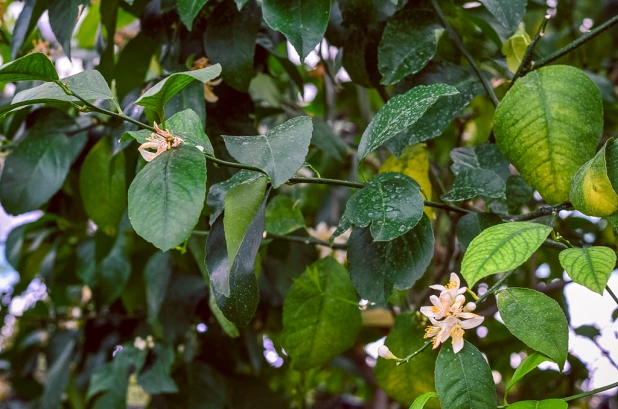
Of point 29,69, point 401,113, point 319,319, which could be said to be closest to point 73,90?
point 29,69

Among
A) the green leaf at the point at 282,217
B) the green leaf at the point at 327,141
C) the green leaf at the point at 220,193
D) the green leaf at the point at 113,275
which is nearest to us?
the green leaf at the point at 220,193

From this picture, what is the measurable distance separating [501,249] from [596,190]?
7cm

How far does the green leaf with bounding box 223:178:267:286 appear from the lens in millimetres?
391

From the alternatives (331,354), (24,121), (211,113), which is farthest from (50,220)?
(331,354)

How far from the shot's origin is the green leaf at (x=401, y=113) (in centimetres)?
43

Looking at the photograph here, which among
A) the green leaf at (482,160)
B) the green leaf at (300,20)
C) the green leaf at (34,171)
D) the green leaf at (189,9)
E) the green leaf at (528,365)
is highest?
the green leaf at (300,20)

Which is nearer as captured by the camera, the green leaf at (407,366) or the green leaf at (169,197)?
the green leaf at (169,197)

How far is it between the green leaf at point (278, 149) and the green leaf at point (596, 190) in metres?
0.18

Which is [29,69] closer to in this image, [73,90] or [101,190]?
[73,90]

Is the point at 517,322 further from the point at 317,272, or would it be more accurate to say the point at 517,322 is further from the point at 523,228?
the point at 317,272

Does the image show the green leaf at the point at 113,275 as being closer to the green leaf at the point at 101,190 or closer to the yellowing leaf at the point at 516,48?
the green leaf at the point at 101,190

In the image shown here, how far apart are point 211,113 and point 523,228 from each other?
0.39 metres

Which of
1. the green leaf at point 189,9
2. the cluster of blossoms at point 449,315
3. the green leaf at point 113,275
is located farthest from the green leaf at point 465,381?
the green leaf at point 113,275

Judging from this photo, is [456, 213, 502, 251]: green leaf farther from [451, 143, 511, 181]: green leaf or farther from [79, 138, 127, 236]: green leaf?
[79, 138, 127, 236]: green leaf
